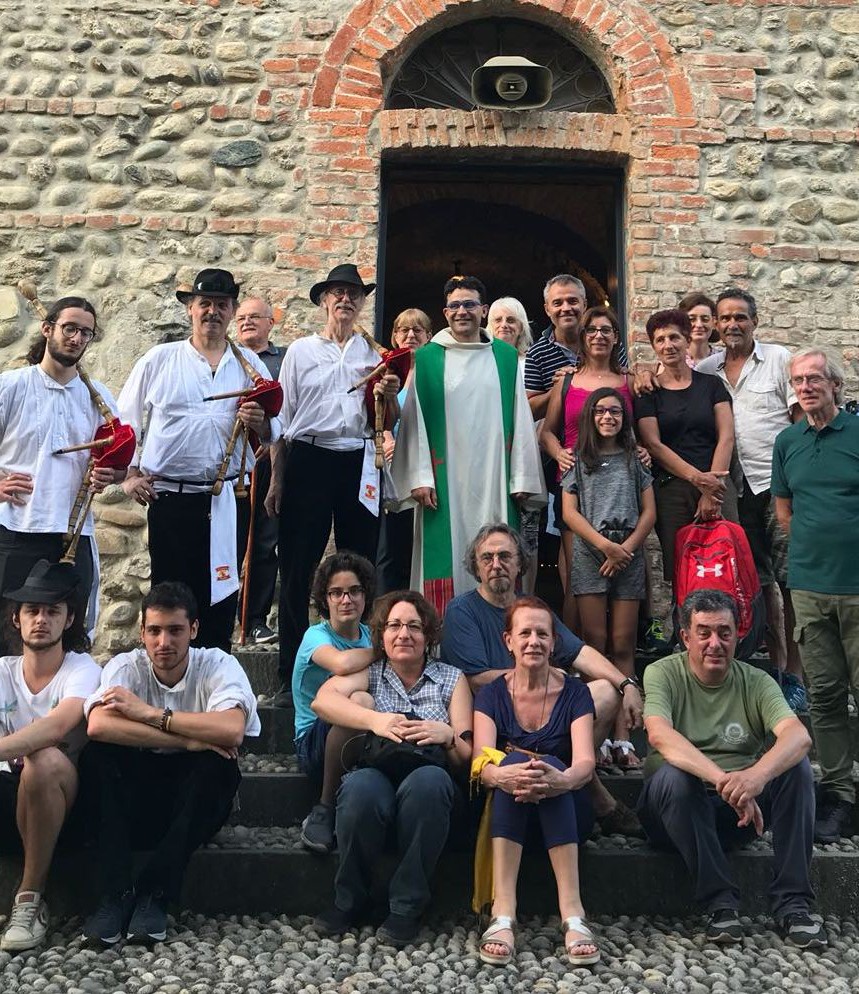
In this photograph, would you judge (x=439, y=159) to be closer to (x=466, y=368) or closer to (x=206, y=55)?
(x=206, y=55)

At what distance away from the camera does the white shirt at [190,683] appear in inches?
152

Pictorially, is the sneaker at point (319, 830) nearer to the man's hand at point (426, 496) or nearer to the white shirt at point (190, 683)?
the white shirt at point (190, 683)

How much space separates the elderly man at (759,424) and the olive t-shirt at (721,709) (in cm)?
116

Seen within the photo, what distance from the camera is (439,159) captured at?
6.64 m

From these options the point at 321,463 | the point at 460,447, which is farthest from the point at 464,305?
the point at 321,463

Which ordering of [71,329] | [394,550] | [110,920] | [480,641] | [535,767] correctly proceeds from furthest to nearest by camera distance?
[394,550] → [71,329] → [480,641] → [535,767] → [110,920]

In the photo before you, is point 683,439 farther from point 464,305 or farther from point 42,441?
point 42,441

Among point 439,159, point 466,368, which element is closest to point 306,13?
point 439,159

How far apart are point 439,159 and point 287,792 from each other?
3822 millimetres

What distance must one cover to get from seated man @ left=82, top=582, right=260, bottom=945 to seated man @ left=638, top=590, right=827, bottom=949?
4.35 feet

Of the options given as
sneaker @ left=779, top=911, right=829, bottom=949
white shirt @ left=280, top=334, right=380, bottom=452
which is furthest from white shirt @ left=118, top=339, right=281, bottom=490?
sneaker @ left=779, top=911, right=829, bottom=949

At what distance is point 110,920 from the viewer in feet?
11.4

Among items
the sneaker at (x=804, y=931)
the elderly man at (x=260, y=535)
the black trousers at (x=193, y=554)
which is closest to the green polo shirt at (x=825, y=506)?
the sneaker at (x=804, y=931)

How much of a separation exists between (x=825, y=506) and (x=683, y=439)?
0.80 m
